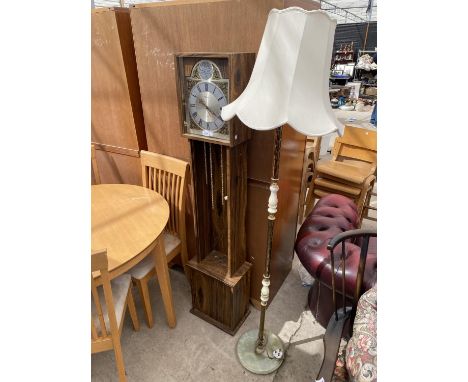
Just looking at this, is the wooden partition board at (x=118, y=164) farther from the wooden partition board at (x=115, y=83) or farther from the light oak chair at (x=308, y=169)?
the light oak chair at (x=308, y=169)

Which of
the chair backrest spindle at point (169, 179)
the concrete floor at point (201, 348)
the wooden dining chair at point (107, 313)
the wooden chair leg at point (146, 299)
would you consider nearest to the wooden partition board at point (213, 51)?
the chair backrest spindle at point (169, 179)

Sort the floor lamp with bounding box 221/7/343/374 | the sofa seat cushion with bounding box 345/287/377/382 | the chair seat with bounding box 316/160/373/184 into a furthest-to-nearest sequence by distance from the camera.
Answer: the chair seat with bounding box 316/160/373/184 < the sofa seat cushion with bounding box 345/287/377/382 < the floor lamp with bounding box 221/7/343/374

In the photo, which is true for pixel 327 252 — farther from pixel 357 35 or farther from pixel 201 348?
pixel 357 35

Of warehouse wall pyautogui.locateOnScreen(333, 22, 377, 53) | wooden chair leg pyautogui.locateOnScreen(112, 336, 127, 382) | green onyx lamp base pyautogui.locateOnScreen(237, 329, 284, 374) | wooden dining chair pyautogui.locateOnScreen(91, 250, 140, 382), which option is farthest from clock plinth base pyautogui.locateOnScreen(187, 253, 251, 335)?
warehouse wall pyautogui.locateOnScreen(333, 22, 377, 53)

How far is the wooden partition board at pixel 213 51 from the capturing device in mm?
1238

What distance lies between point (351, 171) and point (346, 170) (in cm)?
4

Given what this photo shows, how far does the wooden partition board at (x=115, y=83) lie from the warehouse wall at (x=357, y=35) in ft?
30.8

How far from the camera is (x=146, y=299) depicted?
66.8 inches

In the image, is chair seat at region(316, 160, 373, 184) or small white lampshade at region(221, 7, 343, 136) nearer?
small white lampshade at region(221, 7, 343, 136)

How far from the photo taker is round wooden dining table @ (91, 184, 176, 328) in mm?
1307

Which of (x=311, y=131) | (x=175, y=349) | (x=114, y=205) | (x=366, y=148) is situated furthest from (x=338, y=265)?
(x=366, y=148)

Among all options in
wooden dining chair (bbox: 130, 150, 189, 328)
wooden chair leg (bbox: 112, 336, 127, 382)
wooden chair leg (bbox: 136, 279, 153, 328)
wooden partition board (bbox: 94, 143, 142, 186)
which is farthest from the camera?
wooden partition board (bbox: 94, 143, 142, 186)

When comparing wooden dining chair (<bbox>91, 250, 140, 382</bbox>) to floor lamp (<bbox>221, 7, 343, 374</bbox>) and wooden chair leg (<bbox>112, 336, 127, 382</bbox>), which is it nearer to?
wooden chair leg (<bbox>112, 336, 127, 382</bbox>)

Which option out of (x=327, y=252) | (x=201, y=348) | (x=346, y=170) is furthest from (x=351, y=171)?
(x=201, y=348)
